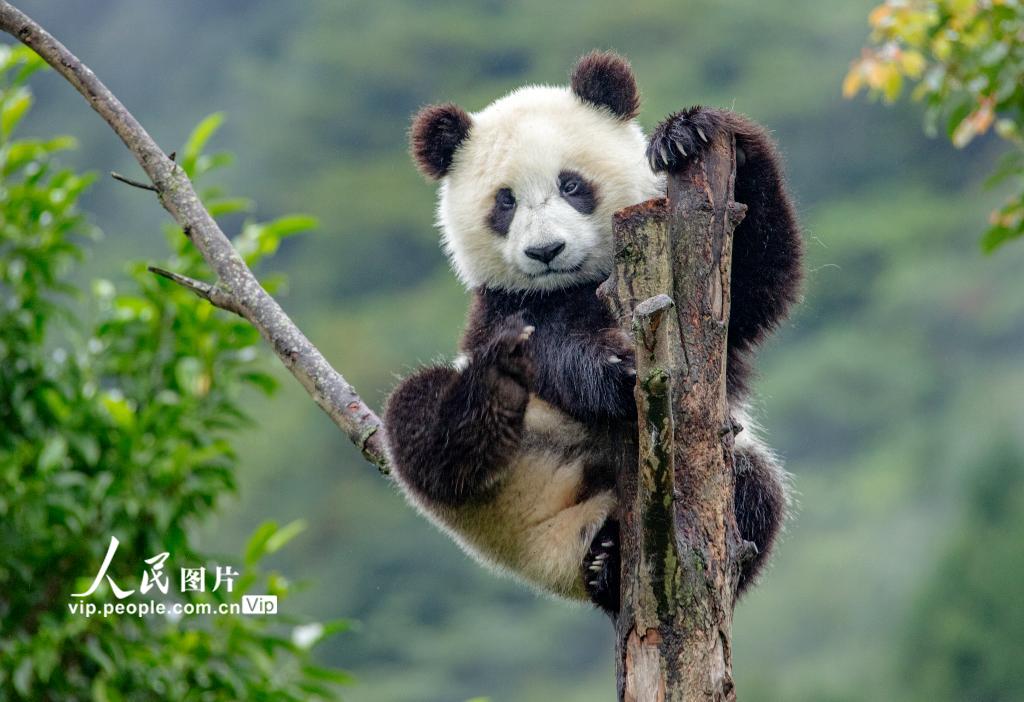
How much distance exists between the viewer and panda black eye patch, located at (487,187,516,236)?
365cm

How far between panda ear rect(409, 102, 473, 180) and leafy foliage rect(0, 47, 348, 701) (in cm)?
92

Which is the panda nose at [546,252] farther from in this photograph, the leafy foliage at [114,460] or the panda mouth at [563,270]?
the leafy foliage at [114,460]

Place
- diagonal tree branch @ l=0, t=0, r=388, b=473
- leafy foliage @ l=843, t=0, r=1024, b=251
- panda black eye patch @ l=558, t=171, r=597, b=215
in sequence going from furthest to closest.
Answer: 1. leafy foliage @ l=843, t=0, r=1024, b=251
2. panda black eye patch @ l=558, t=171, r=597, b=215
3. diagonal tree branch @ l=0, t=0, r=388, b=473

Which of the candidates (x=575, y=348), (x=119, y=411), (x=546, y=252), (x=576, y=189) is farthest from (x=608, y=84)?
(x=119, y=411)

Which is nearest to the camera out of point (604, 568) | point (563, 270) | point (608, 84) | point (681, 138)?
point (681, 138)

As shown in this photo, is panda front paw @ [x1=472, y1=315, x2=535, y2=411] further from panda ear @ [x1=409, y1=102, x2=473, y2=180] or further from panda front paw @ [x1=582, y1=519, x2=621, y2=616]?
panda ear @ [x1=409, y1=102, x2=473, y2=180]

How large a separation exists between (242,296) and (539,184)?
3.07 ft

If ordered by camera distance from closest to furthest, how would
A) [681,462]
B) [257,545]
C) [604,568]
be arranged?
[681,462] < [604,568] < [257,545]

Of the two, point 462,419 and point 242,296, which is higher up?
point 242,296

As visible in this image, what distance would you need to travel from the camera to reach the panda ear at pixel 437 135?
3848 millimetres

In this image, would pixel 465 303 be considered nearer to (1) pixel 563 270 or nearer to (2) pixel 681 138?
(1) pixel 563 270

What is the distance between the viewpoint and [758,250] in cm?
335

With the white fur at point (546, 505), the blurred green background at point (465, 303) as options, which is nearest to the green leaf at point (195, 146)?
the white fur at point (546, 505)

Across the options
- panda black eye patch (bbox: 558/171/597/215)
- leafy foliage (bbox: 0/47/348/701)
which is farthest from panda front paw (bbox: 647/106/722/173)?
leafy foliage (bbox: 0/47/348/701)
